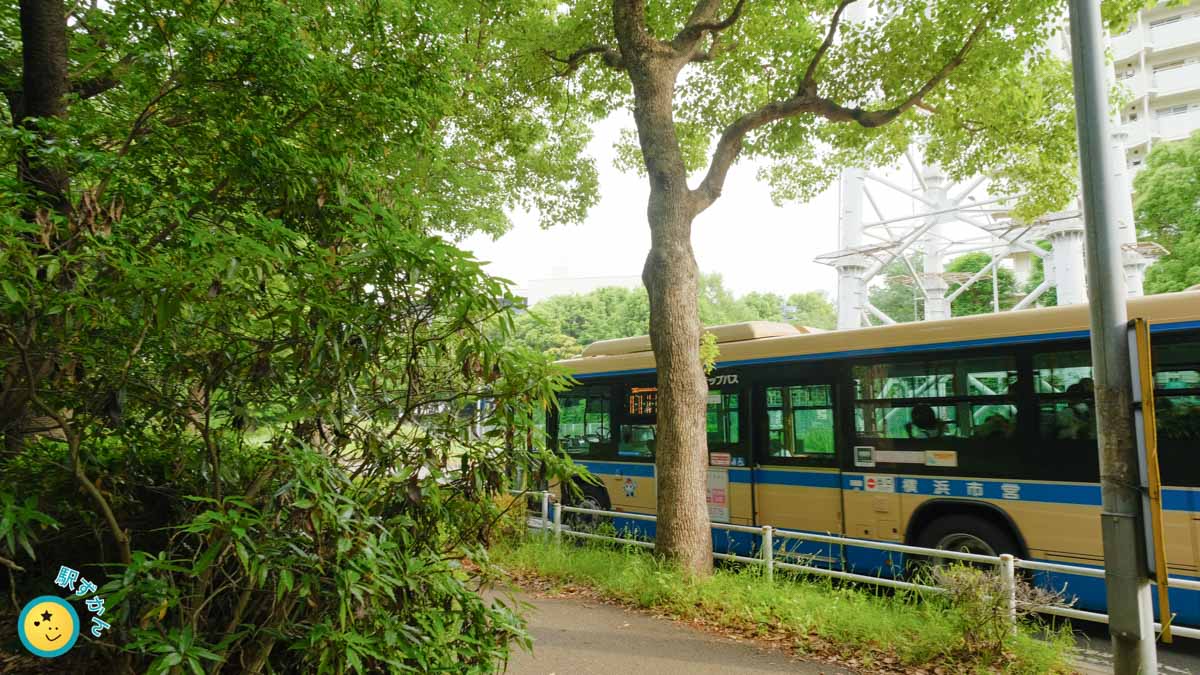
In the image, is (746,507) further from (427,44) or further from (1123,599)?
(427,44)

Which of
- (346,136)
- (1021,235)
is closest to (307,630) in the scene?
(346,136)

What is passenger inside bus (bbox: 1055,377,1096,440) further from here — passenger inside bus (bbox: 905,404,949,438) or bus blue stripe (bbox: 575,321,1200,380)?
passenger inside bus (bbox: 905,404,949,438)

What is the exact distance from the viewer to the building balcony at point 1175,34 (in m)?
41.7

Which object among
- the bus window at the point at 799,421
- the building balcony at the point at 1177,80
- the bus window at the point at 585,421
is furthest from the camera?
the building balcony at the point at 1177,80

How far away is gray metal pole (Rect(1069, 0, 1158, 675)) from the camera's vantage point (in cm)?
409

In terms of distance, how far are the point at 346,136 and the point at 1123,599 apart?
5.17 meters

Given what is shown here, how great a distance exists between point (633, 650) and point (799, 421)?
420 centimetres

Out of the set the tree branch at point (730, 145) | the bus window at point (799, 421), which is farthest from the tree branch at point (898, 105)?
the bus window at point (799, 421)

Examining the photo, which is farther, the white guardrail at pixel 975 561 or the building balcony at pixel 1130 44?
the building balcony at pixel 1130 44

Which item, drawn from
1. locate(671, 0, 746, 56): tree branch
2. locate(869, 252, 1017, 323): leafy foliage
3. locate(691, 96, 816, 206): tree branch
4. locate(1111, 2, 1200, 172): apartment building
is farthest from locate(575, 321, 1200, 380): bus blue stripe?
locate(1111, 2, 1200, 172): apartment building

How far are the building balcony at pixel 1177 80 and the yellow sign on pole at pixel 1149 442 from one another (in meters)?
50.7

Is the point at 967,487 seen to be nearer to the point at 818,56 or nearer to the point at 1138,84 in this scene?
the point at 818,56

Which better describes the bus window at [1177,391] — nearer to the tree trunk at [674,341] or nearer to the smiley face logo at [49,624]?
the tree trunk at [674,341]

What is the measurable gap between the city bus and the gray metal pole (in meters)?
3.16
